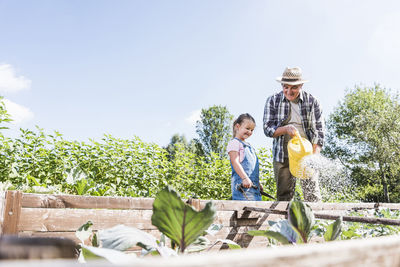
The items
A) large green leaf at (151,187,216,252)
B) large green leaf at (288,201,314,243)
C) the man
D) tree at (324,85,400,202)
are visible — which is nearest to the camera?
large green leaf at (151,187,216,252)

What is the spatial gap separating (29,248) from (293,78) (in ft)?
12.4

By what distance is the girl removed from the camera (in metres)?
3.26

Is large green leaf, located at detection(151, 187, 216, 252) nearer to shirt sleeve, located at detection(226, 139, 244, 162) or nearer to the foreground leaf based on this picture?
the foreground leaf

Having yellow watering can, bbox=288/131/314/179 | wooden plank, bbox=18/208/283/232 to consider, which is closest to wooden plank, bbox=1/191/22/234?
wooden plank, bbox=18/208/283/232

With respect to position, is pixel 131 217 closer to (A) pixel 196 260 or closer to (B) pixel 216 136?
(A) pixel 196 260

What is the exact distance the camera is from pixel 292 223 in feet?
1.86

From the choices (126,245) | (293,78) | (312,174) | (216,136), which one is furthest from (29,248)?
(216,136)

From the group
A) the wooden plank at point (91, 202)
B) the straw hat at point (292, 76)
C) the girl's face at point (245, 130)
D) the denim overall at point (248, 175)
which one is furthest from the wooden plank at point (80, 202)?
the straw hat at point (292, 76)

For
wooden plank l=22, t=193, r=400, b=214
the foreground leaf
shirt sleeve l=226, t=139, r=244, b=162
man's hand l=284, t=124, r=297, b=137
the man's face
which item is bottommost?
wooden plank l=22, t=193, r=400, b=214

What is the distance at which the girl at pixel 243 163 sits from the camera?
10.7ft

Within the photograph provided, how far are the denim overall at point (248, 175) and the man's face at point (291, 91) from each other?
765 millimetres

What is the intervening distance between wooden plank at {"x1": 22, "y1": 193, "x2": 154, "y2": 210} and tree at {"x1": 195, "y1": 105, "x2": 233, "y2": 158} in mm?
31932

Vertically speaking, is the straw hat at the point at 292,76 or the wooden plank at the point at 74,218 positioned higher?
the straw hat at the point at 292,76

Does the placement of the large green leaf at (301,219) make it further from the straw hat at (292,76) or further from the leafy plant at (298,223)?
the straw hat at (292,76)
